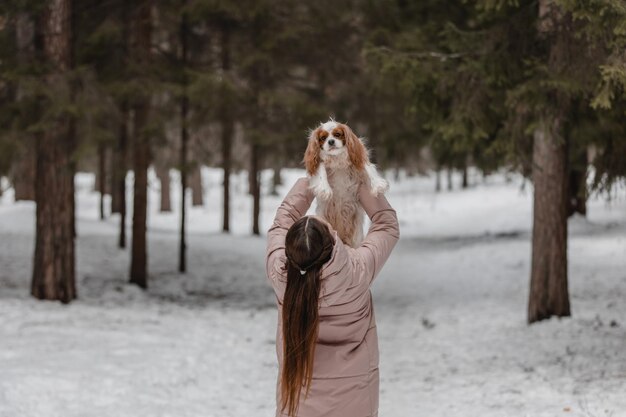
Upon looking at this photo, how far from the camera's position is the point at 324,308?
3.15m

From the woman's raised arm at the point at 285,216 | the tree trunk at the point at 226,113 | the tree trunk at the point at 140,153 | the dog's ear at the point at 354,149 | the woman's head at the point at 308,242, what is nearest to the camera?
the woman's head at the point at 308,242

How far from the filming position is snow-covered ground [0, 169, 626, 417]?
624 centimetres

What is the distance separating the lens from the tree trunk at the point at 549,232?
8.90m

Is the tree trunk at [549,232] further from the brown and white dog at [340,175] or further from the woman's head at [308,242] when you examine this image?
the woman's head at [308,242]

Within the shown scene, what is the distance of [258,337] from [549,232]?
169 inches

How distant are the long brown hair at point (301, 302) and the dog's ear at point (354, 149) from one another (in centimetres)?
52

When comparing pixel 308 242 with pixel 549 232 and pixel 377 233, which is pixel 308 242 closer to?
pixel 377 233

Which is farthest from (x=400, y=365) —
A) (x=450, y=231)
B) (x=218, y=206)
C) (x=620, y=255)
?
(x=218, y=206)

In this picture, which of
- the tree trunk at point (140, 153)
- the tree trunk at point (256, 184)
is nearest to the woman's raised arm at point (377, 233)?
the tree trunk at point (140, 153)

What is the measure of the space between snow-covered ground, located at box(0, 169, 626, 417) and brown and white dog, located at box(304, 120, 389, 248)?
10.9ft

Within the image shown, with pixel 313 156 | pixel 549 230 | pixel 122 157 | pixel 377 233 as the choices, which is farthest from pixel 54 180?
pixel 377 233

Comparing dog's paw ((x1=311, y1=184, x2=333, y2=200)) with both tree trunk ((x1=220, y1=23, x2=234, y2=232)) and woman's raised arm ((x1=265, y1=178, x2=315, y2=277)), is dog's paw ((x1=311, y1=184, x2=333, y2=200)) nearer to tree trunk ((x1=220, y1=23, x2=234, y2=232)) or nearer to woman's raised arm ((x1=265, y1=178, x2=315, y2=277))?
woman's raised arm ((x1=265, y1=178, x2=315, y2=277))

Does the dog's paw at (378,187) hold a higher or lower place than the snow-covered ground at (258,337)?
higher

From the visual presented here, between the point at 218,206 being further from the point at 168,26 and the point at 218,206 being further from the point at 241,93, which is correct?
the point at 241,93
